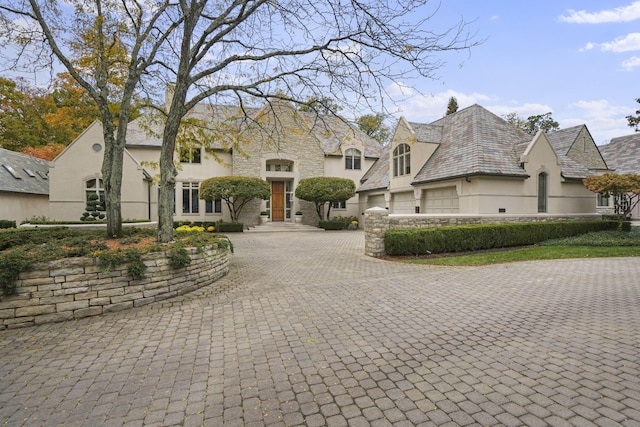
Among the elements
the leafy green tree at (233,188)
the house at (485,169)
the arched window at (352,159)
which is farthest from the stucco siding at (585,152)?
the leafy green tree at (233,188)

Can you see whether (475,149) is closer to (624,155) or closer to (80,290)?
(80,290)

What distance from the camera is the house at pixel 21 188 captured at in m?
18.6

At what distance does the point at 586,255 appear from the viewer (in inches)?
424

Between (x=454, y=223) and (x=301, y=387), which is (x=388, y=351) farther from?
(x=454, y=223)

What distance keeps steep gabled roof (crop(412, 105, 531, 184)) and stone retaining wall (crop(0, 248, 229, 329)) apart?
13.0m

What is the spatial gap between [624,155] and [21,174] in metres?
43.2

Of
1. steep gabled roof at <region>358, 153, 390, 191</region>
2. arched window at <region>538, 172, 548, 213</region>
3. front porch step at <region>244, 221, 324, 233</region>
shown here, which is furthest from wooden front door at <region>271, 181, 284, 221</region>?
arched window at <region>538, 172, 548, 213</region>

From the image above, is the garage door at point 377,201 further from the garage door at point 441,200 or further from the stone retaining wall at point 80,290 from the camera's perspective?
the stone retaining wall at point 80,290

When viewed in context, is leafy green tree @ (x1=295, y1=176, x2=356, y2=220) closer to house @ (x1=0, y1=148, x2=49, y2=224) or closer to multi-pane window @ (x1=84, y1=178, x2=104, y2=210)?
multi-pane window @ (x1=84, y1=178, x2=104, y2=210)

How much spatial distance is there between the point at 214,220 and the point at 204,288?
16.7m

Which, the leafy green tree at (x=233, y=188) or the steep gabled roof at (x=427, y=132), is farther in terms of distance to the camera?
the leafy green tree at (x=233, y=188)

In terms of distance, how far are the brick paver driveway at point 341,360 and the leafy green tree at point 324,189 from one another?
15420 mm

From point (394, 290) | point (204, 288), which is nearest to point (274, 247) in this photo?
point (204, 288)

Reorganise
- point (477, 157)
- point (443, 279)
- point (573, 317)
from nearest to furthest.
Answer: point (573, 317)
point (443, 279)
point (477, 157)
